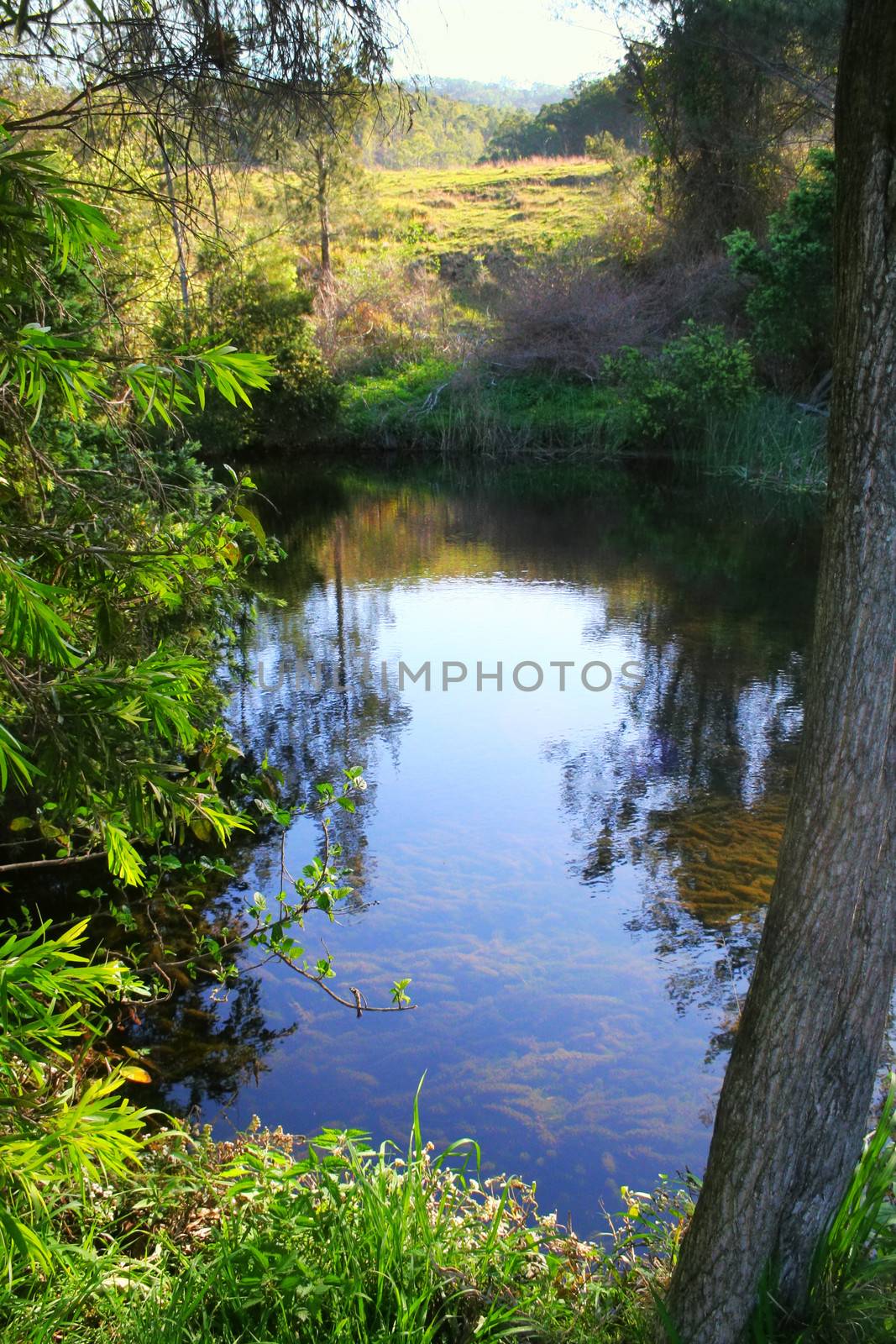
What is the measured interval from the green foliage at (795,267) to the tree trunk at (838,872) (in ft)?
48.0

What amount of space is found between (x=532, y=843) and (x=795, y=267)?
13.2 m

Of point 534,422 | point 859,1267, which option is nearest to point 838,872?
point 859,1267

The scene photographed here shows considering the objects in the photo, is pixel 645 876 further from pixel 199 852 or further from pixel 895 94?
pixel 895 94

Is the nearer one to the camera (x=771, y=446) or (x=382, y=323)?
(x=771, y=446)

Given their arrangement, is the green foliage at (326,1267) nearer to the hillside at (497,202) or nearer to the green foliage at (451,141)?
the green foliage at (451,141)

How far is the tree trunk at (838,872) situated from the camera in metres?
1.91

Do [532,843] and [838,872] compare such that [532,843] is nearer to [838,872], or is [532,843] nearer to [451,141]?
[838,872]

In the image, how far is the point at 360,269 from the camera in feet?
92.8

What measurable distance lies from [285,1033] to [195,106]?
3417 millimetres

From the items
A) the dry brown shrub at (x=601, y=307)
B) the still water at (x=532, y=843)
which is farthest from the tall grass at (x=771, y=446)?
the still water at (x=532, y=843)

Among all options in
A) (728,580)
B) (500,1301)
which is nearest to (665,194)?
(728,580)

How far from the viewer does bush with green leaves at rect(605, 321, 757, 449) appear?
17.8 metres

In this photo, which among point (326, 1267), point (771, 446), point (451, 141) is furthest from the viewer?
point (451, 141)

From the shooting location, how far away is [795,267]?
16156mm
